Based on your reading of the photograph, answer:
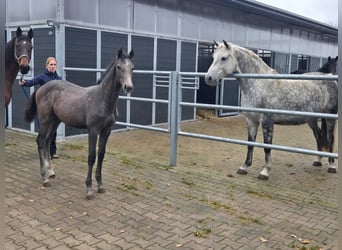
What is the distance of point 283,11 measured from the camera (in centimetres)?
1254

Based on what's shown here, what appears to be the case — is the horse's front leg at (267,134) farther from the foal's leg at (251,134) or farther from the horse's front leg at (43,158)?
the horse's front leg at (43,158)

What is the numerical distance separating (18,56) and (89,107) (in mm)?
1035

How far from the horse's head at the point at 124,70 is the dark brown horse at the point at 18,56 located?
111 centimetres

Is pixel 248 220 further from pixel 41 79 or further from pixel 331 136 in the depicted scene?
pixel 41 79

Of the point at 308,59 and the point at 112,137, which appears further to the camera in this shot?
Result: the point at 308,59

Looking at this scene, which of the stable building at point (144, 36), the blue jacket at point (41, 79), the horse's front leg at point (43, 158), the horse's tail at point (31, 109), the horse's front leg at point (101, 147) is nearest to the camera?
the horse's front leg at point (101, 147)

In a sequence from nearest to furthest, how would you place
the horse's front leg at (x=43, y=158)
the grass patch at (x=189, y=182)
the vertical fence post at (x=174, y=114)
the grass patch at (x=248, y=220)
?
the grass patch at (x=248, y=220) → the horse's front leg at (x=43, y=158) → the grass patch at (x=189, y=182) → the vertical fence post at (x=174, y=114)

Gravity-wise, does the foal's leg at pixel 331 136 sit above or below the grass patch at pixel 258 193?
above

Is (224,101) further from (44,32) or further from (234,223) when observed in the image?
(234,223)

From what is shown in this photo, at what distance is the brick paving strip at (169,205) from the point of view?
2900mm

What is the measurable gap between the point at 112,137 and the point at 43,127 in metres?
3.28

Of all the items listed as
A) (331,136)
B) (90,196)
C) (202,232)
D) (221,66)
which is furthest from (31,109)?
(331,136)

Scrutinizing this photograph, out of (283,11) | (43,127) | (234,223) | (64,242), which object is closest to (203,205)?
(234,223)

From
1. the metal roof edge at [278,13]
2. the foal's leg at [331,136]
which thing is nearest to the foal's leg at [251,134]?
the foal's leg at [331,136]
